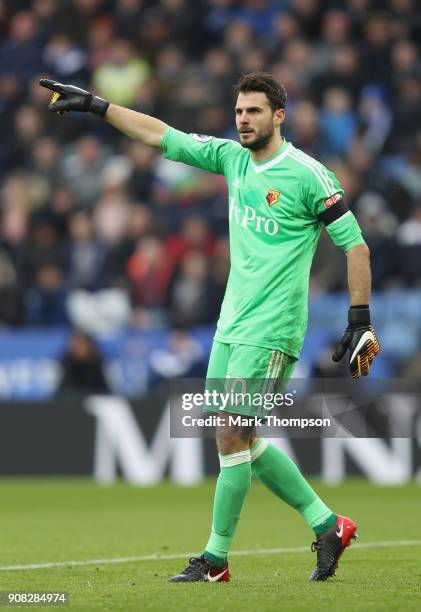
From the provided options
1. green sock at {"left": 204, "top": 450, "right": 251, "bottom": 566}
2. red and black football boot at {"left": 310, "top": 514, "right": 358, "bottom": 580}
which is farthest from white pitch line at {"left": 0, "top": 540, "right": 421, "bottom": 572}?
red and black football boot at {"left": 310, "top": 514, "right": 358, "bottom": 580}

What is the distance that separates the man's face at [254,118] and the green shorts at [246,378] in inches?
39.1

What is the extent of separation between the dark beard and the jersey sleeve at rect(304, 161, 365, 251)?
247 millimetres

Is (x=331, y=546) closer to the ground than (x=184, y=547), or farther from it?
farther from it

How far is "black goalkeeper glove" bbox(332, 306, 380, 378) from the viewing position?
6.38 m

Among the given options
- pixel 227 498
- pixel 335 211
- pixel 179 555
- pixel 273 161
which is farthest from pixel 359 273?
pixel 179 555

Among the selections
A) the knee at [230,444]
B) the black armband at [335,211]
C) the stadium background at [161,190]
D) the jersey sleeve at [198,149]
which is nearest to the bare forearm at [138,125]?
the jersey sleeve at [198,149]

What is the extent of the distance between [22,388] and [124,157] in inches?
155

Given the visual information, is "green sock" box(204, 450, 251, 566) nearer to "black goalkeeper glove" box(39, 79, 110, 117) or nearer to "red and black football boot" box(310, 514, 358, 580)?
"red and black football boot" box(310, 514, 358, 580)

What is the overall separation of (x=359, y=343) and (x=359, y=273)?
1.08ft

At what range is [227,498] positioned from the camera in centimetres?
650

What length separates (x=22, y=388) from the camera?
15680 mm

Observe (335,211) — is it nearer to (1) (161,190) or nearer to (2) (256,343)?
(2) (256,343)

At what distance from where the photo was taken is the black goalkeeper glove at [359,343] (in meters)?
6.38

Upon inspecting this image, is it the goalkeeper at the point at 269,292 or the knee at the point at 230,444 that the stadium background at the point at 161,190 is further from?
the knee at the point at 230,444
